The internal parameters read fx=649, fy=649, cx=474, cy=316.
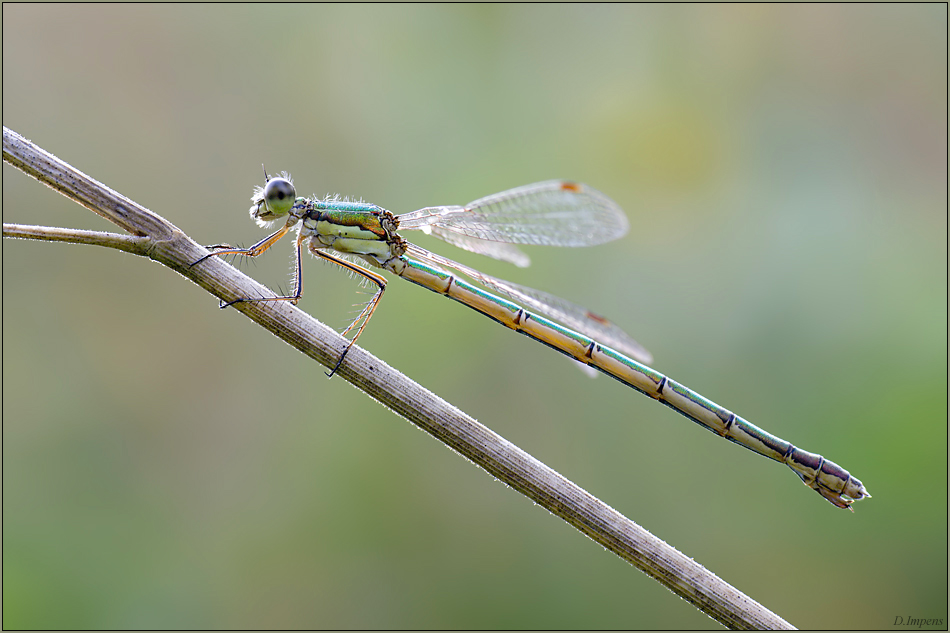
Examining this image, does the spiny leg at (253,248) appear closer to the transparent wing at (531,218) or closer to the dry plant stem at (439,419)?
the dry plant stem at (439,419)

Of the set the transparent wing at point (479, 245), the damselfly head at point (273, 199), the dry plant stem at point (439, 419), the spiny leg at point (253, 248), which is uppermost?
the damselfly head at point (273, 199)

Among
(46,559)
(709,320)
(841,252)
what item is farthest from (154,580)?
(841,252)

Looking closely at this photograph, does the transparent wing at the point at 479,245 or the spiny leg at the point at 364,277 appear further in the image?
the transparent wing at the point at 479,245

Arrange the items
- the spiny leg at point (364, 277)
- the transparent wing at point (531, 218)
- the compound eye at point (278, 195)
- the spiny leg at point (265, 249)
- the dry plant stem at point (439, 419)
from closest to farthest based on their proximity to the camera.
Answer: the dry plant stem at point (439, 419), the spiny leg at point (265, 249), the spiny leg at point (364, 277), the compound eye at point (278, 195), the transparent wing at point (531, 218)

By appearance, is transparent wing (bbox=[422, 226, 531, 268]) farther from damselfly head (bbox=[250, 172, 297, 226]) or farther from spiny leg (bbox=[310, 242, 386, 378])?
damselfly head (bbox=[250, 172, 297, 226])

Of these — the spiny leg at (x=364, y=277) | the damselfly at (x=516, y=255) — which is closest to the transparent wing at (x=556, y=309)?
the damselfly at (x=516, y=255)

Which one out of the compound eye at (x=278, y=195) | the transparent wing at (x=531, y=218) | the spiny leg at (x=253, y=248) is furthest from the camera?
the transparent wing at (x=531, y=218)

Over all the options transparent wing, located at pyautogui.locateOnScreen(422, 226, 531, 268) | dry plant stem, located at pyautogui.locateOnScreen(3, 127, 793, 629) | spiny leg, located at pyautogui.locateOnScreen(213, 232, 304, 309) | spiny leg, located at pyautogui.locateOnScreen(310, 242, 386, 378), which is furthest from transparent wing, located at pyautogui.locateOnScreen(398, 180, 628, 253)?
dry plant stem, located at pyautogui.locateOnScreen(3, 127, 793, 629)
